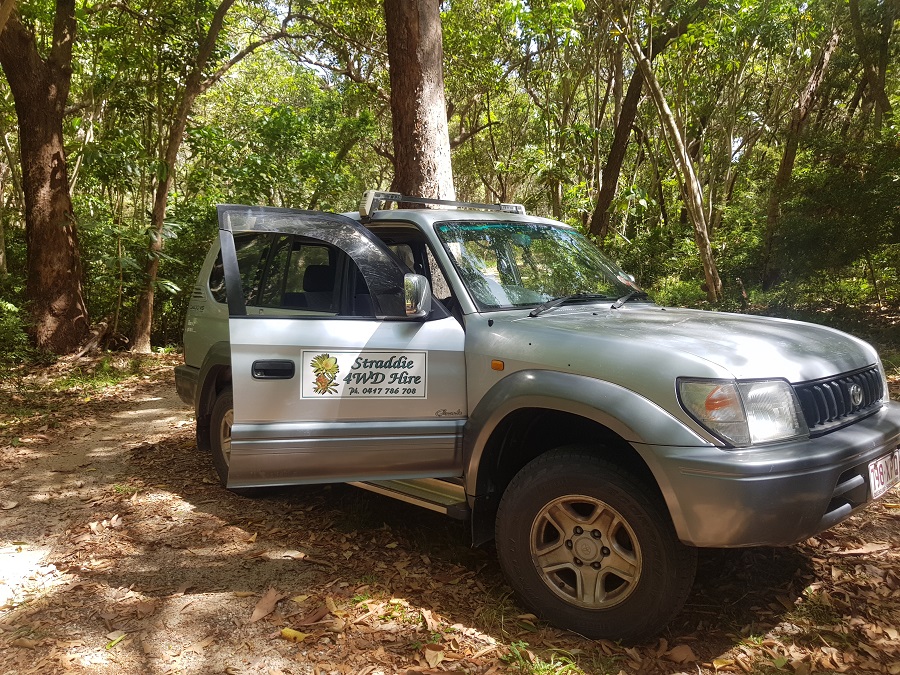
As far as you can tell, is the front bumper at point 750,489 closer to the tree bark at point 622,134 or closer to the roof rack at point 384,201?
the roof rack at point 384,201

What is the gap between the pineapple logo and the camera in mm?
3199

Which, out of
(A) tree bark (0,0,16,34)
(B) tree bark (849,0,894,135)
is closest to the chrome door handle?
(A) tree bark (0,0,16,34)

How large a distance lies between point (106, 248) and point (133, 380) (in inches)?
98.9

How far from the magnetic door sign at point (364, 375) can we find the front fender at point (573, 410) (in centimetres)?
35

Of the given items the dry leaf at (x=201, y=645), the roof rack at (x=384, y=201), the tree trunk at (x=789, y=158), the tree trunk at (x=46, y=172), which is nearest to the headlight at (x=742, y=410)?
the roof rack at (x=384, y=201)

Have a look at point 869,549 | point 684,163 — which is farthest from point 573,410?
point 684,163

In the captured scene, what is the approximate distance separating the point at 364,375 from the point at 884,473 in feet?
7.68

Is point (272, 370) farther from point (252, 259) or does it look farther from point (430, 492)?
point (252, 259)

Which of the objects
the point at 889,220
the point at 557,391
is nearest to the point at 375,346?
the point at 557,391

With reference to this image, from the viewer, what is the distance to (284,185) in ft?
42.1

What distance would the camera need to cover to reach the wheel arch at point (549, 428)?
8.47 feet

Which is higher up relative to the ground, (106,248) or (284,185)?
(284,185)

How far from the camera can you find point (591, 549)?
2.80 metres

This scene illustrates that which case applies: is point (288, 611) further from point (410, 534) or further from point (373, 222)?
point (373, 222)
